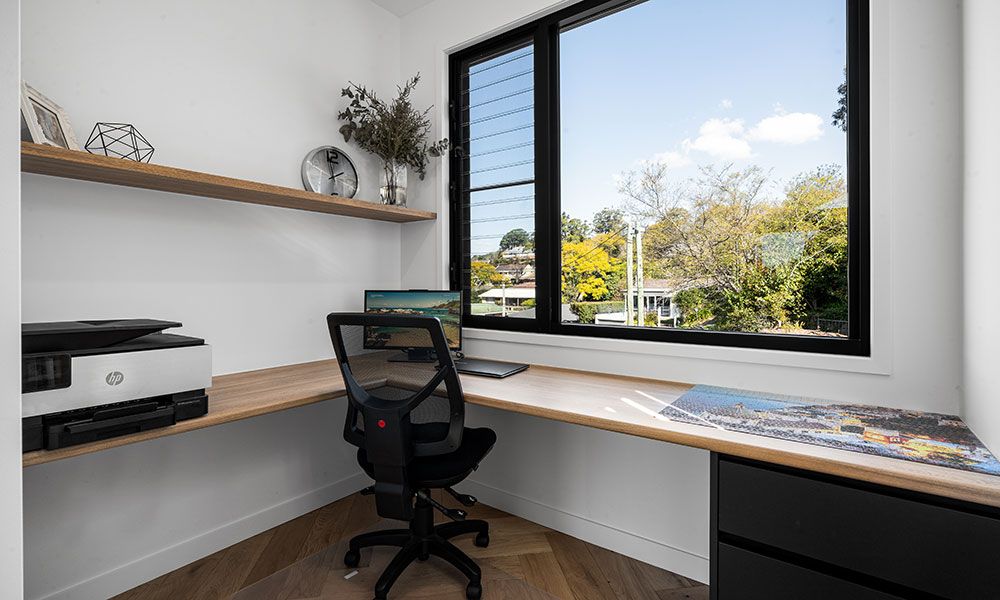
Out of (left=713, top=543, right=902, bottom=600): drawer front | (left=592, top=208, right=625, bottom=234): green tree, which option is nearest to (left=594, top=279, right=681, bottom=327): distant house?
(left=592, top=208, right=625, bottom=234): green tree

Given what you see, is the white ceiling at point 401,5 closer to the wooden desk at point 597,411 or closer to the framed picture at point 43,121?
the framed picture at point 43,121

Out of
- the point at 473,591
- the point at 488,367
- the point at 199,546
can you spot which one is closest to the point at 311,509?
the point at 199,546

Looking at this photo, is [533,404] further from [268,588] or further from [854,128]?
[854,128]

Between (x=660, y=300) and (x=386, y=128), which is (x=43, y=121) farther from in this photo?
(x=660, y=300)

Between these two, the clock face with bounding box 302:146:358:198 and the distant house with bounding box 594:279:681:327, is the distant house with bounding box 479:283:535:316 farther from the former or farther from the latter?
the clock face with bounding box 302:146:358:198

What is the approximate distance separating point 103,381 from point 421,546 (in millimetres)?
1265

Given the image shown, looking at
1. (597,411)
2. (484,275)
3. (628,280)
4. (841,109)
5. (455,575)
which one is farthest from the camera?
(484,275)

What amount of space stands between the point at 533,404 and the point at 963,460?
110 cm

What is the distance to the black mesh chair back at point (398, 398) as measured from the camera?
1.63 metres

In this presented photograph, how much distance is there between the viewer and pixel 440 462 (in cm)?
175

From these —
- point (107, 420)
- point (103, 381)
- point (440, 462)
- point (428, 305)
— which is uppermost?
point (428, 305)

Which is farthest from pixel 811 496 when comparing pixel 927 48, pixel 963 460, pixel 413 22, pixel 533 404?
pixel 413 22

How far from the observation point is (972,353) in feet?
4.27

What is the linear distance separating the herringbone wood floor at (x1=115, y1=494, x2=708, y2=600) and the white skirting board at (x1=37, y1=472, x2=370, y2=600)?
1.3 inches
